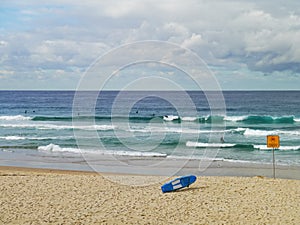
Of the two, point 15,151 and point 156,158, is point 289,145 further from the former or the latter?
point 15,151

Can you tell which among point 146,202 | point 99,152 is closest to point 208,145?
point 99,152

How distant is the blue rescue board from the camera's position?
11.1 metres

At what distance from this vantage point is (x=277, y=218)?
8602 millimetres

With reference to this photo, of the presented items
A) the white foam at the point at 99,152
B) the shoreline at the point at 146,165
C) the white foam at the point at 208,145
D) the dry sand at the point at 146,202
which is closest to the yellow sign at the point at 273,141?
the dry sand at the point at 146,202

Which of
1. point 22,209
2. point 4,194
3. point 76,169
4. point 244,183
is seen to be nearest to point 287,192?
point 244,183

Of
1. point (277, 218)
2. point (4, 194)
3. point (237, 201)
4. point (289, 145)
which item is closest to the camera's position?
point (277, 218)

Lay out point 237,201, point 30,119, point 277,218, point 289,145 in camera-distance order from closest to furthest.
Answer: point 277,218
point 237,201
point 289,145
point 30,119

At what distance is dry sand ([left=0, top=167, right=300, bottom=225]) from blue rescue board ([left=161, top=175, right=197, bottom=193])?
0.18 m

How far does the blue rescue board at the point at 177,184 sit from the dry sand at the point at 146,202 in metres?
0.18

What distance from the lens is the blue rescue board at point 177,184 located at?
11102mm

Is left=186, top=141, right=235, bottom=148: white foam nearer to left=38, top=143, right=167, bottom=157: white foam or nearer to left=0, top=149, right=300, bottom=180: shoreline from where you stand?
left=38, top=143, right=167, bottom=157: white foam

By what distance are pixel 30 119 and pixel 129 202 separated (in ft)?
113

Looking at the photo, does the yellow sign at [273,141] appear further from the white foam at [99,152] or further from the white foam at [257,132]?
the white foam at [257,132]

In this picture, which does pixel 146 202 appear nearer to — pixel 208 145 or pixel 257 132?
pixel 208 145
